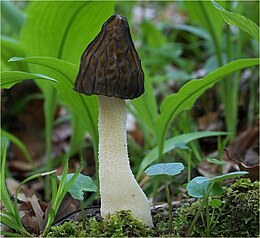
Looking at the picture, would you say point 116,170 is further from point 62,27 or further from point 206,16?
→ point 206,16

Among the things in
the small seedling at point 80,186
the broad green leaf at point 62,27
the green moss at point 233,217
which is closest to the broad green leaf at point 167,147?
the broad green leaf at point 62,27

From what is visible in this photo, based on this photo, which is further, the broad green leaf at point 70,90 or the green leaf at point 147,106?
the green leaf at point 147,106

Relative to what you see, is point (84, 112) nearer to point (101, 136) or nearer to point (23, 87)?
point (101, 136)

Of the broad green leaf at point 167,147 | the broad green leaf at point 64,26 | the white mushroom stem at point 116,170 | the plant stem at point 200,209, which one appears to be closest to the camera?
the plant stem at point 200,209

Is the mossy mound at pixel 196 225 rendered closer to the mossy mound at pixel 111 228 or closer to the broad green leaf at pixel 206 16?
the mossy mound at pixel 111 228

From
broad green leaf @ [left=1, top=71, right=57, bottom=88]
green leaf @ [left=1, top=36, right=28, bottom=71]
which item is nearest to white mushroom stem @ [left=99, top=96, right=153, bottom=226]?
broad green leaf @ [left=1, top=71, right=57, bottom=88]

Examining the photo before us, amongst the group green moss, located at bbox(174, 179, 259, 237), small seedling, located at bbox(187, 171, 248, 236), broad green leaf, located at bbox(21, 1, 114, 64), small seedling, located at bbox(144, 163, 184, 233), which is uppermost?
broad green leaf, located at bbox(21, 1, 114, 64)

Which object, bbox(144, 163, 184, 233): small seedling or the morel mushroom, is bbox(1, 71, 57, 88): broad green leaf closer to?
the morel mushroom

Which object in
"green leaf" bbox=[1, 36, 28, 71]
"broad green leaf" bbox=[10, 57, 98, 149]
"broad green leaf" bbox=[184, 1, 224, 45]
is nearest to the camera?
"broad green leaf" bbox=[10, 57, 98, 149]
